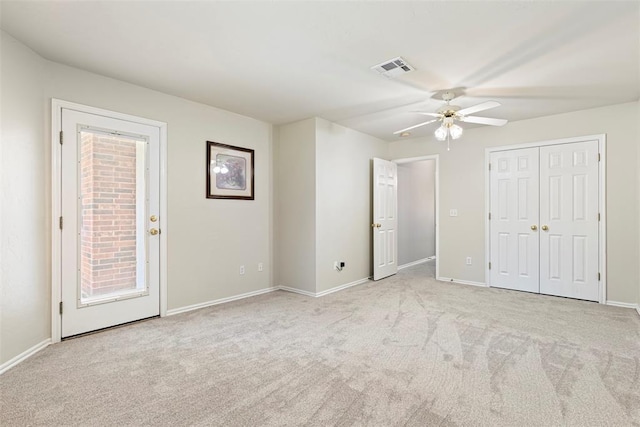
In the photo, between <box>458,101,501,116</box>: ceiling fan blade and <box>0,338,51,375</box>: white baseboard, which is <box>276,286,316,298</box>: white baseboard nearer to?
<box>0,338,51,375</box>: white baseboard

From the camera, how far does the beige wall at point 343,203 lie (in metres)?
4.35

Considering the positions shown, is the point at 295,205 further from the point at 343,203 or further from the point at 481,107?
the point at 481,107

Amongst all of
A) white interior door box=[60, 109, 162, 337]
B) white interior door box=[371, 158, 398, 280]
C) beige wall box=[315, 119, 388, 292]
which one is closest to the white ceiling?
white interior door box=[60, 109, 162, 337]

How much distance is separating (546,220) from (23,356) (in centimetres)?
582

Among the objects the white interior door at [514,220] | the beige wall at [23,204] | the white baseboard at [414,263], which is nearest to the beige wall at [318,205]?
the white baseboard at [414,263]

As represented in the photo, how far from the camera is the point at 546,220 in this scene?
4.30 metres

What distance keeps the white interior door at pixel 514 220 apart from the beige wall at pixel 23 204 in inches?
212

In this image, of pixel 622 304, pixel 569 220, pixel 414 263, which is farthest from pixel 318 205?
pixel 622 304

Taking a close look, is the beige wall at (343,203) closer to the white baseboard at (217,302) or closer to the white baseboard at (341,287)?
the white baseboard at (341,287)

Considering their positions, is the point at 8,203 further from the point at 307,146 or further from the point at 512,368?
the point at 512,368

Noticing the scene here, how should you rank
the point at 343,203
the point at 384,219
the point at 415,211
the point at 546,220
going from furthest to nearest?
1. the point at 415,211
2. the point at 384,219
3. the point at 343,203
4. the point at 546,220

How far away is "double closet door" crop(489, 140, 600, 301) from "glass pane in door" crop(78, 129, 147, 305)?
4.75 metres

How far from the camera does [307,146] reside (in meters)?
4.35

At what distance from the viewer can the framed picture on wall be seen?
12.7ft
